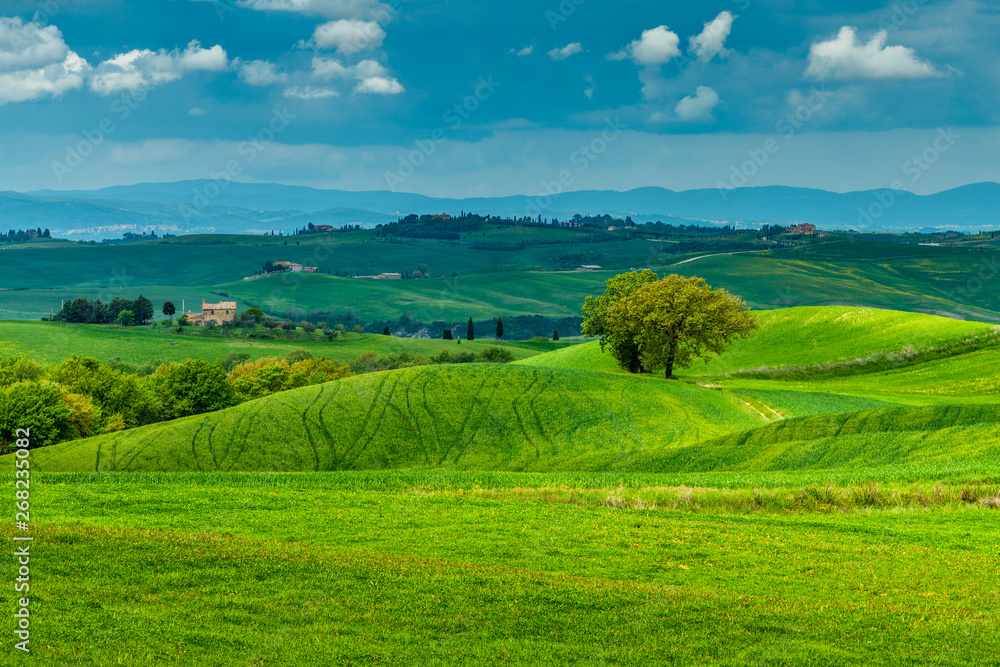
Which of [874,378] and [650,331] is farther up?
[650,331]

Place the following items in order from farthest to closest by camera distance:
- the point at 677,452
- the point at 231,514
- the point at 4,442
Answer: the point at 4,442
the point at 677,452
the point at 231,514

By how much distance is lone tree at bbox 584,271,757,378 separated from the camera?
7719cm

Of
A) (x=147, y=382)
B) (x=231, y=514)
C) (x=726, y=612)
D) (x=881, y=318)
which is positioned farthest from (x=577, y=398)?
(x=881, y=318)

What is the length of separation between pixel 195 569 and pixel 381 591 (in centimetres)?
451

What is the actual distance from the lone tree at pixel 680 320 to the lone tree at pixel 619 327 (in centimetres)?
302

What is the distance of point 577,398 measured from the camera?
198 feet

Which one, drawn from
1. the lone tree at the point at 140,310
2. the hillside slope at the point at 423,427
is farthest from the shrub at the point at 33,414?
the lone tree at the point at 140,310

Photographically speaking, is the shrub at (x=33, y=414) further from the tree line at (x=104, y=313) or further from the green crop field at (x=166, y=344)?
the tree line at (x=104, y=313)

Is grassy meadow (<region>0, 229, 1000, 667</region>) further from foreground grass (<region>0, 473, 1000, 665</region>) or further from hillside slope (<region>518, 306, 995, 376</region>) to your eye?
hillside slope (<region>518, 306, 995, 376</region>)

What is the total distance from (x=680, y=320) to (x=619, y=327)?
7932mm

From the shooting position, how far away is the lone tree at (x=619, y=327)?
85812 mm

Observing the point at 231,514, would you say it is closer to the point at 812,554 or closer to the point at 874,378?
the point at 812,554

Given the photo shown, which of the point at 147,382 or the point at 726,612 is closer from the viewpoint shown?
the point at 726,612

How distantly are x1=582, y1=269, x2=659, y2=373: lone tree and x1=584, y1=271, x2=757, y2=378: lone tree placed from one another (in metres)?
3.02
